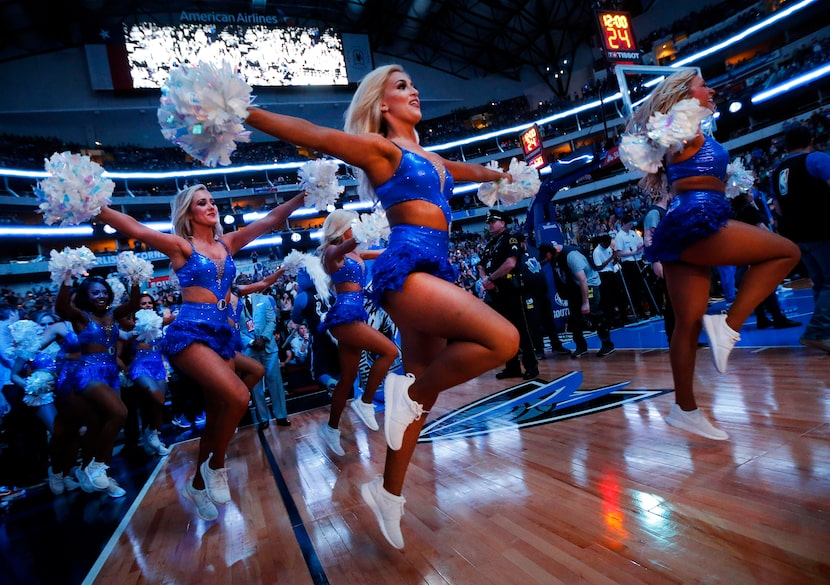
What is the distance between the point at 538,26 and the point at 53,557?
113 ft

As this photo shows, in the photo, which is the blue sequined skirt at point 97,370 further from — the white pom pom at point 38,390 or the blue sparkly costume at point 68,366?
the white pom pom at point 38,390

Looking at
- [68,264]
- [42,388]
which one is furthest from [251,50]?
[68,264]

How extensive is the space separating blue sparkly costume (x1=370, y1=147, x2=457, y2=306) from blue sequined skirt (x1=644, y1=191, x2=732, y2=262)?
115 cm

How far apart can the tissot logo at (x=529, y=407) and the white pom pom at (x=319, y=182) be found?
6.08 feet

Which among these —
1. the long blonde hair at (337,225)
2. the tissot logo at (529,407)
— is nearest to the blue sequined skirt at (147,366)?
the long blonde hair at (337,225)

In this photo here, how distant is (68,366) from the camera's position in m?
3.85

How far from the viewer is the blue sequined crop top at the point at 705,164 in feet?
7.35

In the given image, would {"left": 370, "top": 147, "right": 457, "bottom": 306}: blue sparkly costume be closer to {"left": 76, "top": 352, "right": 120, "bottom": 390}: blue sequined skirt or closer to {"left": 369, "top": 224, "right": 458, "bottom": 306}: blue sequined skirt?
{"left": 369, "top": 224, "right": 458, "bottom": 306}: blue sequined skirt

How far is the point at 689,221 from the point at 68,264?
4.06 meters

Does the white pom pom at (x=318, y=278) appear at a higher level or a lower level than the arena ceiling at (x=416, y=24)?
lower

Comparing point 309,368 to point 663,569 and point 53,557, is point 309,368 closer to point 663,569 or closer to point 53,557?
point 53,557

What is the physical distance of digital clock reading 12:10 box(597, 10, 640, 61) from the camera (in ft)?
28.3

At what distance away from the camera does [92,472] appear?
370cm

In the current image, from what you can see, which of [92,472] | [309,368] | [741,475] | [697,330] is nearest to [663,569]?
[741,475]
